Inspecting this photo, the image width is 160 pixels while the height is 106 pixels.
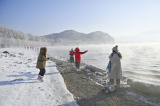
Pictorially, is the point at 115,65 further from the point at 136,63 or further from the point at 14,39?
the point at 14,39

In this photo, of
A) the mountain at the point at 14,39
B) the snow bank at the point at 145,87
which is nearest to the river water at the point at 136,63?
the snow bank at the point at 145,87

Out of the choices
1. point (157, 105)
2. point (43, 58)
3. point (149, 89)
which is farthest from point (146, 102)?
point (43, 58)

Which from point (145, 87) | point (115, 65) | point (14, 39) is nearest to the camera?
point (145, 87)

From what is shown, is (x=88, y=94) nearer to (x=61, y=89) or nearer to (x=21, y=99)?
(x=61, y=89)

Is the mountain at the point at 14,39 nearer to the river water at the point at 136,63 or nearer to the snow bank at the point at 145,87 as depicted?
the river water at the point at 136,63

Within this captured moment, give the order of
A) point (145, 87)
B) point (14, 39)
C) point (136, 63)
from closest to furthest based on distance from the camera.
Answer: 1. point (145, 87)
2. point (136, 63)
3. point (14, 39)

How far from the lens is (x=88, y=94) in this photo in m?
5.24

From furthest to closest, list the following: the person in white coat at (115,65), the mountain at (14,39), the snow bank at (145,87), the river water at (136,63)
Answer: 1. the mountain at (14,39)
2. the river water at (136,63)
3. the person in white coat at (115,65)
4. the snow bank at (145,87)

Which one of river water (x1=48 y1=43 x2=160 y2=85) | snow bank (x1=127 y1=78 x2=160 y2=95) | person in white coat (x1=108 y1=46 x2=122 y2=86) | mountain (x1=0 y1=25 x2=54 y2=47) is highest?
mountain (x1=0 y1=25 x2=54 y2=47)

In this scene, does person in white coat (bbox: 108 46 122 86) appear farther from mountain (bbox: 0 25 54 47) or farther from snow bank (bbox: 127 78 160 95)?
mountain (bbox: 0 25 54 47)

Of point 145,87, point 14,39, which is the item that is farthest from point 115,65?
point 14,39

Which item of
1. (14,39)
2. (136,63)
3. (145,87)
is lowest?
(136,63)

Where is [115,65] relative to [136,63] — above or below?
above

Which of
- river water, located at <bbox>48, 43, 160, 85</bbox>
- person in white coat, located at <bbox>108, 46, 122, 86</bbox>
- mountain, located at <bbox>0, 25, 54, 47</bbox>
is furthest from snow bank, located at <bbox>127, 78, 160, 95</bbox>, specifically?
mountain, located at <bbox>0, 25, 54, 47</bbox>
